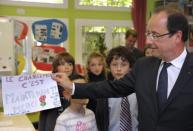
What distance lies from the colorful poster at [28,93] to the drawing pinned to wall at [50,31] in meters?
3.64

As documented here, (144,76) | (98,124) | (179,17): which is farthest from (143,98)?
(98,124)

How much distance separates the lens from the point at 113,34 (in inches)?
234

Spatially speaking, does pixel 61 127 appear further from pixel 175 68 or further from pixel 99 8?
pixel 99 8

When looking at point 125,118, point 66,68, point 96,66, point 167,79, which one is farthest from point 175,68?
point 96,66

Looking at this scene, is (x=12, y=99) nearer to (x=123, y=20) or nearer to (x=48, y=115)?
(x=48, y=115)

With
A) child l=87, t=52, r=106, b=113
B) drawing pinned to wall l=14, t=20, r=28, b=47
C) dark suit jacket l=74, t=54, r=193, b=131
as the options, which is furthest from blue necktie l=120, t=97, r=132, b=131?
drawing pinned to wall l=14, t=20, r=28, b=47

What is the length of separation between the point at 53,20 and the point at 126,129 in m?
3.69

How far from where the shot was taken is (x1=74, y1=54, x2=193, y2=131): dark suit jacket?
1.49 meters

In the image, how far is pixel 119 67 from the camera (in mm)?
2213

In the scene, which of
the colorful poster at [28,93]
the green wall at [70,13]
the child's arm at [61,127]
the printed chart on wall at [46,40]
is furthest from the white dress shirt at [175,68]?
the green wall at [70,13]

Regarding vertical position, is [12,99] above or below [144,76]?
below

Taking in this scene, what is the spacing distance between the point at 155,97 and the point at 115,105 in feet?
2.09

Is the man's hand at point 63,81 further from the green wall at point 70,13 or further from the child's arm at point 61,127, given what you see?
the green wall at point 70,13

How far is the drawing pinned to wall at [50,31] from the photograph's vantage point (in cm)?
534
